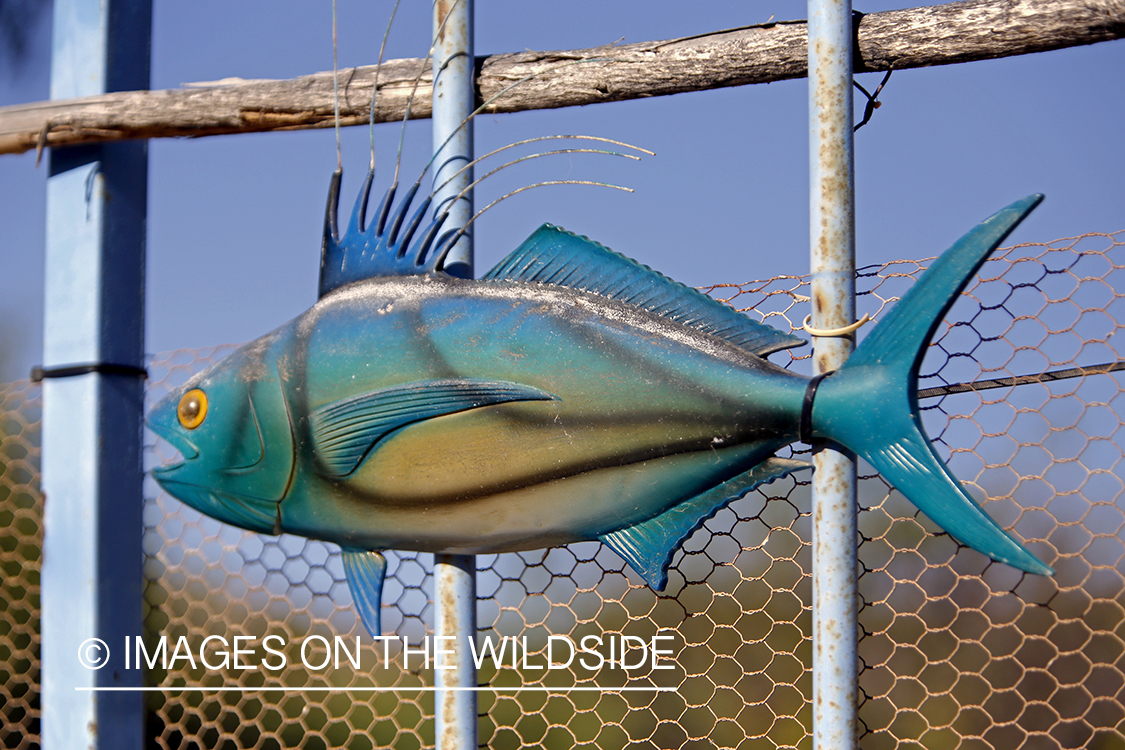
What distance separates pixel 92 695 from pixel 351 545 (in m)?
0.60

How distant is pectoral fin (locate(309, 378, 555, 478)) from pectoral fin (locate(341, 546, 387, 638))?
141 millimetres

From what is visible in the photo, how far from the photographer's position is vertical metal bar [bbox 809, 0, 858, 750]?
1.27 meters

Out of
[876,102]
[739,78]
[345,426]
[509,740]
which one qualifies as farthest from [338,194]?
[509,740]

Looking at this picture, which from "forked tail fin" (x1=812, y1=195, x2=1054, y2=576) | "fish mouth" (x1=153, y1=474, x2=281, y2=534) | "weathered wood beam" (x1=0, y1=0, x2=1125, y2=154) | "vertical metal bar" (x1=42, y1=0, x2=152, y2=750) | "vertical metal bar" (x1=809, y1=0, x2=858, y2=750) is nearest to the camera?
"forked tail fin" (x1=812, y1=195, x2=1054, y2=576)

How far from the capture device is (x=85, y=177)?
1.85 meters

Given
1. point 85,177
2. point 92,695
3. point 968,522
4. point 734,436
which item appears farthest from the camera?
point 85,177

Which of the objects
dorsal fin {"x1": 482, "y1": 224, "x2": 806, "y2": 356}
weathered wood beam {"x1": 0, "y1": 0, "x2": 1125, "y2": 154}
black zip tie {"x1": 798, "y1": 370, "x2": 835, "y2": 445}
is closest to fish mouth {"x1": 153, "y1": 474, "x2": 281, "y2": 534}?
dorsal fin {"x1": 482, "y1": 224, "x2": 806, "y2": 356}

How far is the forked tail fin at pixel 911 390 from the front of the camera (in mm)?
1140

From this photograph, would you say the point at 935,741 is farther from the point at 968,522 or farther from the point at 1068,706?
the point at 968,522

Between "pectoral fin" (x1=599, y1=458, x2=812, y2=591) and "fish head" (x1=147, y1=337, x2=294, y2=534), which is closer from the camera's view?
"pectoral fin" (x1=599, y1=458, x2=812, y2=591)

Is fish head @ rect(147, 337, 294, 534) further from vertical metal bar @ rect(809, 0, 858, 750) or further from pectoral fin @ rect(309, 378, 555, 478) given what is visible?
vertical metal bar @ rect(809, 0, 858, 750)

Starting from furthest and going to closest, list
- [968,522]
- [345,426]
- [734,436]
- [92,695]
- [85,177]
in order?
[85,177], [92,695], [345,426], [734,436], [968,522]

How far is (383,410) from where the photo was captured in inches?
55.4

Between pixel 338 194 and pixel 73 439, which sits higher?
pixel 338 194
